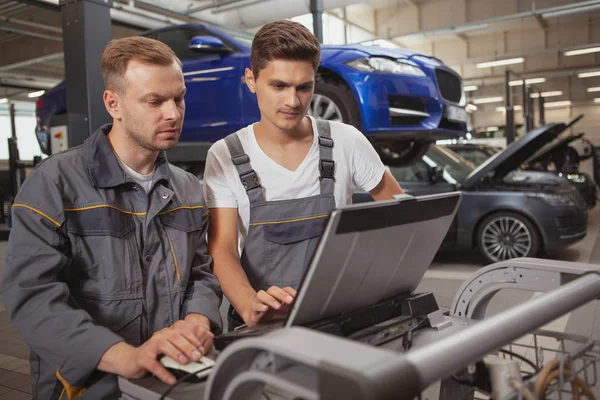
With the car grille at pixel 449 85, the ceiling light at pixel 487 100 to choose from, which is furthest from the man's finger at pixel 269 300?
the ceiling light at pixel 487 100

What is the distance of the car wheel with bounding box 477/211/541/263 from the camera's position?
5.39 metres

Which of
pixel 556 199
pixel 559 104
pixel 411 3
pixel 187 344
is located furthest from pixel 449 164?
pixel 559 104

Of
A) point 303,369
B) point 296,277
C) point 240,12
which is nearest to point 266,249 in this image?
point 296,277

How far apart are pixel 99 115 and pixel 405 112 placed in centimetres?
236

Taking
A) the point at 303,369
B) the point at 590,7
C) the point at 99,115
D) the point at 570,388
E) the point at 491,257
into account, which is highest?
the point at 590,7

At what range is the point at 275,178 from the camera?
162cm

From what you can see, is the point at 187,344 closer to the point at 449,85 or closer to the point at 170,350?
the point at 170,350

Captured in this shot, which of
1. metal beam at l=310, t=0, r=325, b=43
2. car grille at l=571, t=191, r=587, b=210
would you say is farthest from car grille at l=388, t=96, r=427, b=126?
car grille at l=571, t=191, r=587, b=210

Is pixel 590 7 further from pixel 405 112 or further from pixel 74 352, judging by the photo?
pixel 74 352

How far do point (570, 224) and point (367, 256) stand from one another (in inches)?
199

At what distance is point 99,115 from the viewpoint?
3.61 metres

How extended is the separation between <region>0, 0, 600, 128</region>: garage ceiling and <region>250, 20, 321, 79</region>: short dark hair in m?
5.41

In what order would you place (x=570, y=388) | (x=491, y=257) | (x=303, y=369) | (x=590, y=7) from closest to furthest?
(x=303, y=369), (x=570, y=388), (x=491, y=257), (x=590, y=7)

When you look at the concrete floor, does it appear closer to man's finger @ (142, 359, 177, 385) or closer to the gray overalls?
the gray overalls
